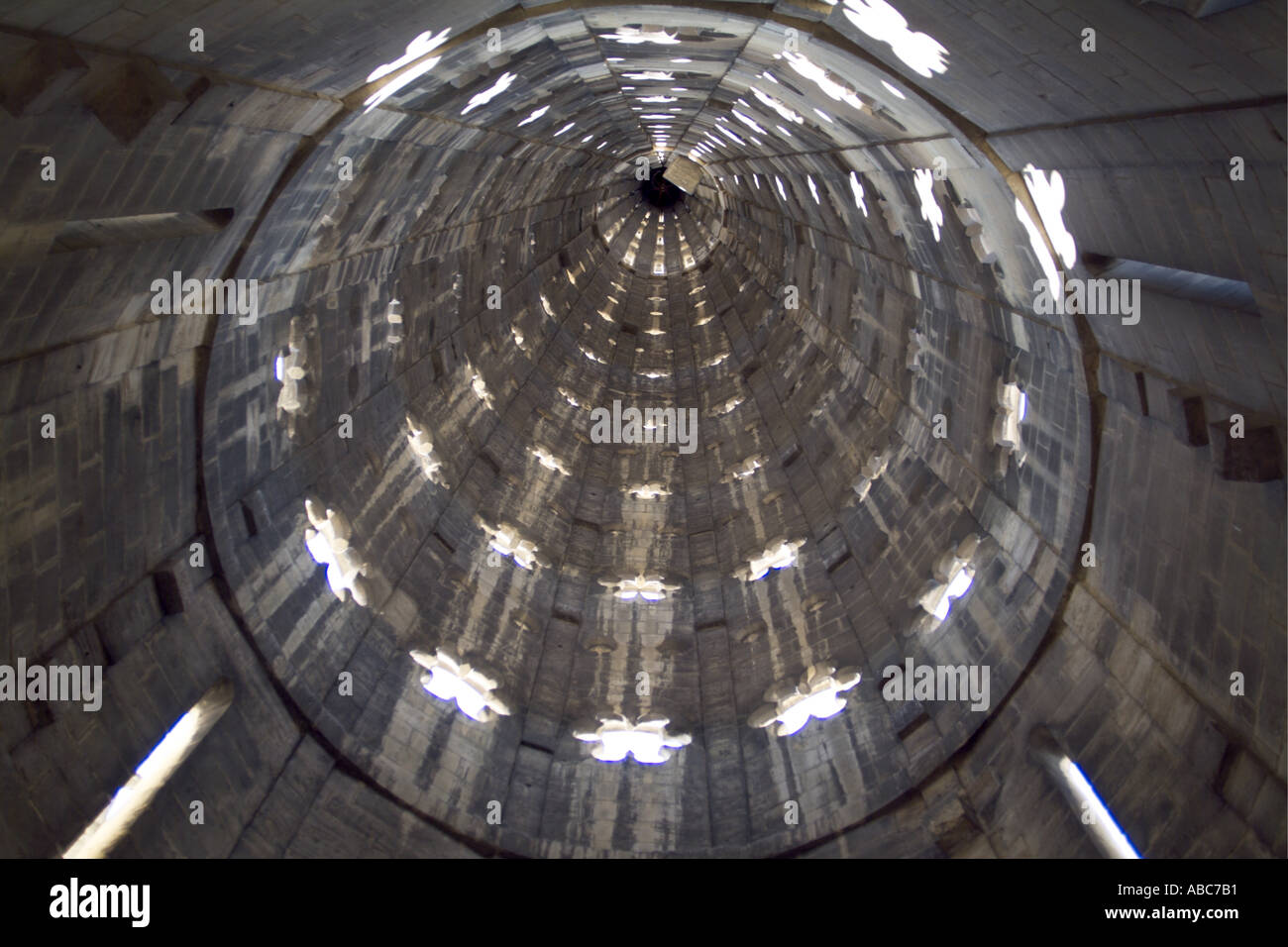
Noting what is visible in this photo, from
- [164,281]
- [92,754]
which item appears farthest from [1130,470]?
[92,754]

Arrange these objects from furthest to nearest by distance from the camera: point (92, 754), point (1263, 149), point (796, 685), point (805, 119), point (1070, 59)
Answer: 1. point (796, 685)
2. point (805, 119)
3. point (92, 754)
4. point (1070, 59)
5. point (1263, 149)

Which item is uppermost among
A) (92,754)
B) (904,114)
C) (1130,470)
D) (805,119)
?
(805,119)

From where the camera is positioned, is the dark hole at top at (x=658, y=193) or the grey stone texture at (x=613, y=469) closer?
the grey stone texture at (x=613, y=469)

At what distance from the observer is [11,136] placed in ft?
23.1

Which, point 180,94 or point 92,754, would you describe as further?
point 92,754

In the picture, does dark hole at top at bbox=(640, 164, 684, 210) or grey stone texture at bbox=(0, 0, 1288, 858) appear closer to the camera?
grey stone texture at bbox=(0, 0, 1288, 858)

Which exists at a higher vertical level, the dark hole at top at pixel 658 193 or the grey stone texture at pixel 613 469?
the dark hole at top at pixel 658 193

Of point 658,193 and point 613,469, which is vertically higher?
point 658,193

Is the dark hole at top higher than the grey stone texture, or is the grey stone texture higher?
the dark hole at top

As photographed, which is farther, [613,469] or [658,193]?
[658,193]

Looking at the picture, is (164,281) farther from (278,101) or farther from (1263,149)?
(1263,149)

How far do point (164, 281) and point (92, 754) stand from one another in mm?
5638

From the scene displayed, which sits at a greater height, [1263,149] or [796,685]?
[1263,149]

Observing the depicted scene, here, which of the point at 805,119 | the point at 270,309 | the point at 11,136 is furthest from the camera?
the point at 805,119
